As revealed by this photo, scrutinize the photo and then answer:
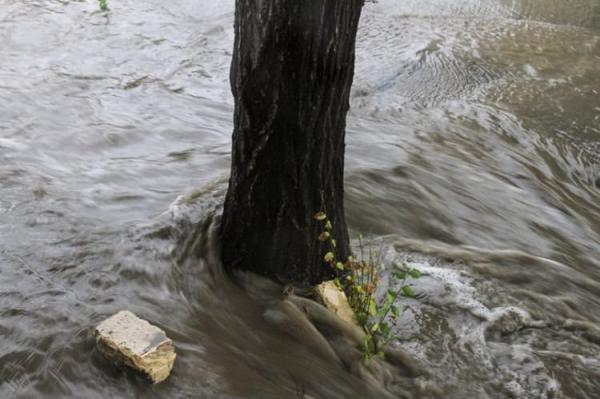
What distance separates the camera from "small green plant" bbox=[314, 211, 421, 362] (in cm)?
313

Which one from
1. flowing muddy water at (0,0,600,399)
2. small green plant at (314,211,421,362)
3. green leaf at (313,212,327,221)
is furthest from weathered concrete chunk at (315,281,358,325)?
green leaf at (313,212,327,221)

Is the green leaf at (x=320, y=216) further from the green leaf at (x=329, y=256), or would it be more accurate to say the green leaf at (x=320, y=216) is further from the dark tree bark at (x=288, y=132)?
the green leaf at (x=329, y=256)

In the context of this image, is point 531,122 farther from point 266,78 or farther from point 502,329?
point 266,78

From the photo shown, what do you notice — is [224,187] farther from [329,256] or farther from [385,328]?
[385,328]

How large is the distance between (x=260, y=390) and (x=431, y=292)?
4.57 feet

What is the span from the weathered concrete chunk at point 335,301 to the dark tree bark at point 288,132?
0.11 m

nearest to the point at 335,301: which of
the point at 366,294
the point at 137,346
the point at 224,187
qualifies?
the point at 366,294

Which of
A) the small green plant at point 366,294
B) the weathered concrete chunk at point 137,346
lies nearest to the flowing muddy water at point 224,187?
the weathered concrete chunk at point 137,346

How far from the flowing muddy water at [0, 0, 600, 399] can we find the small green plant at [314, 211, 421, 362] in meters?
0.18

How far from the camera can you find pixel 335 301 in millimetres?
3398

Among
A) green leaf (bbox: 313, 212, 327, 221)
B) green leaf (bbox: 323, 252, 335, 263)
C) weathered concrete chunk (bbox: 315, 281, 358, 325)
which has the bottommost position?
weathered concrete chunk (bbox: 315, 281, 358, 325)

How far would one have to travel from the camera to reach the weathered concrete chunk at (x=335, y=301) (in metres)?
3.36

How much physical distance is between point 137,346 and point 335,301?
1.15 meters

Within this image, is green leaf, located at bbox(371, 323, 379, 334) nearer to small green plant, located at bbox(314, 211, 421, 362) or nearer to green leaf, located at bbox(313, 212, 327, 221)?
small green plant, located at bbox(314, 211, 421, 362)
